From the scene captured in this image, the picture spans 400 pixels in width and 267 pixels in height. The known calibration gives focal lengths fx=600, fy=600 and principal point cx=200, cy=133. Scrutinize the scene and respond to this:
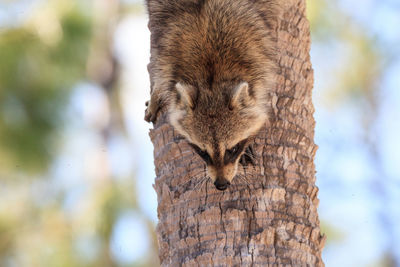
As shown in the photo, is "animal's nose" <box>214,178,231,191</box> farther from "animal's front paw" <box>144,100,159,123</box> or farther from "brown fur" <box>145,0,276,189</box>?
"animal's front paw" <box>144,100,159,123</box>

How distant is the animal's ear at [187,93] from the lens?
4266mm

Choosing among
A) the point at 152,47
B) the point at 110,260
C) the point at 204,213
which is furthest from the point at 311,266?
the point at 110,260

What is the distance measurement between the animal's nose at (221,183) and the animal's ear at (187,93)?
623 millimetres

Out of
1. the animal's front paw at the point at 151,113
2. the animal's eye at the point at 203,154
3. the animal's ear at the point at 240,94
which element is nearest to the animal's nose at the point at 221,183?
the animal's eye at the point at 203,154

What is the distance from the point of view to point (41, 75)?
9969 millimetres

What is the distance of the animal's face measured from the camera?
4188 mm

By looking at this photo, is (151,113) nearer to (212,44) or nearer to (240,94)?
(212,44)

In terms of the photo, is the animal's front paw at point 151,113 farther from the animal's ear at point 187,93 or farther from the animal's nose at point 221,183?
the animal's nose at point 221,183

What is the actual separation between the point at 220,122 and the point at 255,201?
0.62m

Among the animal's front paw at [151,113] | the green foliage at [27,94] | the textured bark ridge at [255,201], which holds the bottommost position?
the textured bark ridge at [255,201]

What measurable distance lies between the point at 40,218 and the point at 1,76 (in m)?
2.39

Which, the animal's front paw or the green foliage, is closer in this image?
the animal's front paw

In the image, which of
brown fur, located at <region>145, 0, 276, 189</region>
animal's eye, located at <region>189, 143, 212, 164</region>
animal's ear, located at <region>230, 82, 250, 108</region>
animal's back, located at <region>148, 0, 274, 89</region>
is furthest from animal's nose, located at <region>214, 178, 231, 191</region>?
animal's back, located at <region>148, 0, 274, 89</region>

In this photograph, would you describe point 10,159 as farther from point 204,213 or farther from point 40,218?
point 204,213
